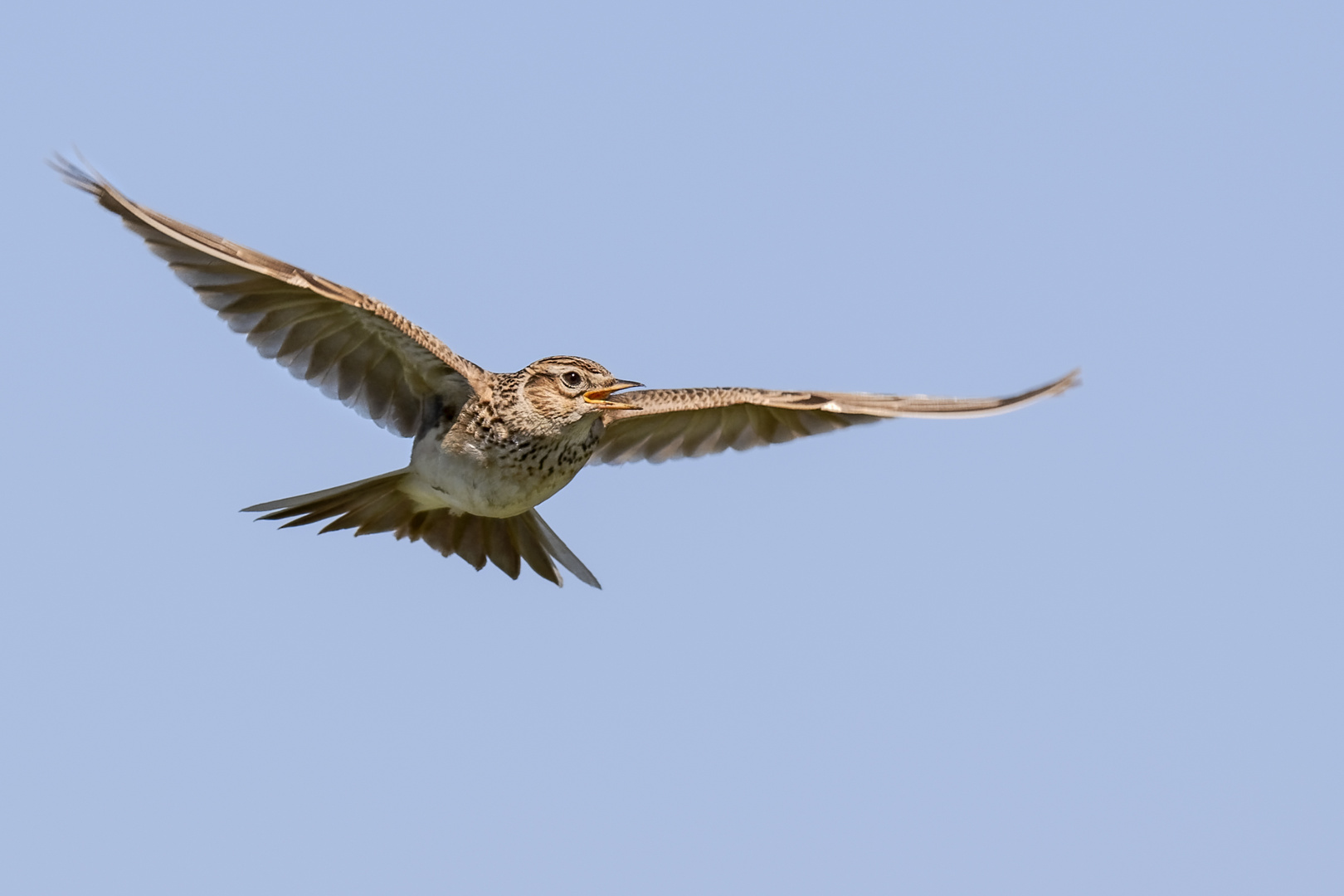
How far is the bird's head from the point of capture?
11000 millimetres

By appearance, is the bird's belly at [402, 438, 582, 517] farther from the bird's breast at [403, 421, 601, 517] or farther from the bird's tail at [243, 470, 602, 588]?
the bird's tail at [243, 470, 602, 588]

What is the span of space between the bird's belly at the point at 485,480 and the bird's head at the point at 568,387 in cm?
39

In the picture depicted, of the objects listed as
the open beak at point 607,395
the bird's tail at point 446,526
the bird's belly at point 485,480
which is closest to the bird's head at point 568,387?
the open beak at point 607,395

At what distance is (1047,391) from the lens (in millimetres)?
11289

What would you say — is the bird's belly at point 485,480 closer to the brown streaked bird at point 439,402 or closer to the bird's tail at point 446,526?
the brown streaked bird at point 439,402

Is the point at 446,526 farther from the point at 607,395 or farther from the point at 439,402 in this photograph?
the point at 607,395

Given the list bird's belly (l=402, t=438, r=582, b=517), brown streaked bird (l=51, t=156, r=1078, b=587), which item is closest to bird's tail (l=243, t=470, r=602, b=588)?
brown streaked bird (l=51, t=156, r=1078, b=587)

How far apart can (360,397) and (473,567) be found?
154 cm

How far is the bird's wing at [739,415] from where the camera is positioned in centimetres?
1179

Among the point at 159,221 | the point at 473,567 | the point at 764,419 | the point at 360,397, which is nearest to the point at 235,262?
the point at 159,221

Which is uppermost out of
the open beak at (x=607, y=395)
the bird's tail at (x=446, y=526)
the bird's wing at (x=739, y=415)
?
the bird's wing at (x=739, y=415)

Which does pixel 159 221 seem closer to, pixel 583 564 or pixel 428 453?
pixel 428 453

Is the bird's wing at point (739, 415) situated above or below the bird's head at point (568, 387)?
above

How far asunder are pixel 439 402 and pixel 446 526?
1.25 meters
